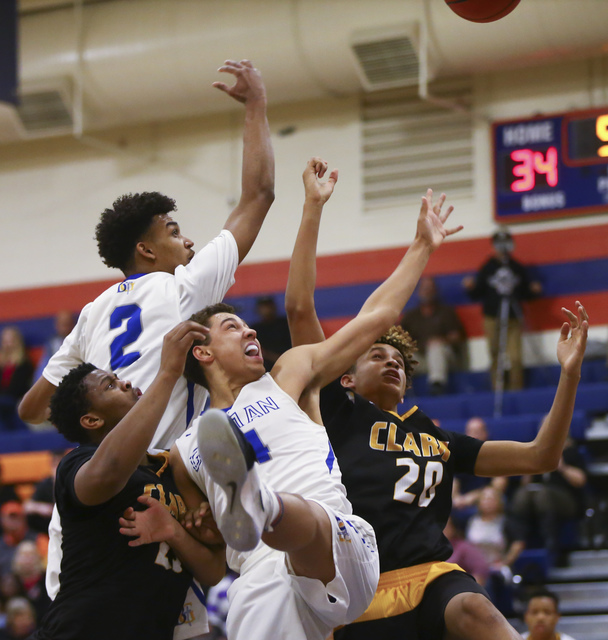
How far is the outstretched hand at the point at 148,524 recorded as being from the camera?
3736mm

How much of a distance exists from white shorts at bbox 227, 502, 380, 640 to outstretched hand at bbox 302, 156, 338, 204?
1.44 metres

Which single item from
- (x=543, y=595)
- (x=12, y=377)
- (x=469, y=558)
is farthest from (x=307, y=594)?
(x=12, y=377)

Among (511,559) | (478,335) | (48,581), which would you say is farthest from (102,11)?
(48,581)

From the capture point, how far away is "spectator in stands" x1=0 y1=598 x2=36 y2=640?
8.59 metres

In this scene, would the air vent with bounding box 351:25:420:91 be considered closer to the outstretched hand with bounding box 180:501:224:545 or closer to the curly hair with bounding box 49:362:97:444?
the curly hair with bounding box 49:362:97:444

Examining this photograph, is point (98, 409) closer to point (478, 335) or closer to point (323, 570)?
point (323, 570)

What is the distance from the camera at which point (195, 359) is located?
168 inches

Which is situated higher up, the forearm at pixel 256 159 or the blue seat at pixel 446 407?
the forearm at pixel 256 159

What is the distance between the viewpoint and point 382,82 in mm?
13102

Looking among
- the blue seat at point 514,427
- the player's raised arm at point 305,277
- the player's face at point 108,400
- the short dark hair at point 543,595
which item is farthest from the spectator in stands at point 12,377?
the player's face at point 108,400

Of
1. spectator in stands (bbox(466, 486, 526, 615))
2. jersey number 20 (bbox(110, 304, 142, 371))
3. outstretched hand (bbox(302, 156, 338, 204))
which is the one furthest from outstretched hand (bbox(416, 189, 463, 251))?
spectator in stands (bbox(466, 486, 526, 615))

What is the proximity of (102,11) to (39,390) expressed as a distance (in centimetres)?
1044

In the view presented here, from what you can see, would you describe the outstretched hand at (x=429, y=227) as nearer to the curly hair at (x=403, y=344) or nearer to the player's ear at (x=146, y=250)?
the curly hair at (x=403, y=344)

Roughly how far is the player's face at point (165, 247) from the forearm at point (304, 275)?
0.50m
